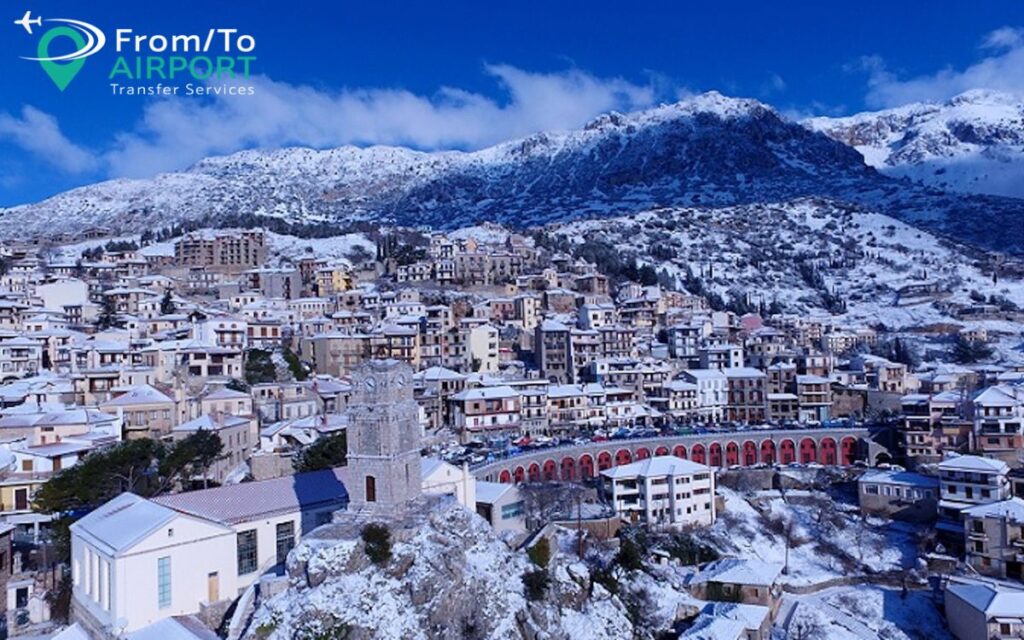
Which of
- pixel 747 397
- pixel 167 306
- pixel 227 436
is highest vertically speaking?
pixel 167 306

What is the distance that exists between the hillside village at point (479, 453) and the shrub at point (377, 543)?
0.08 meters

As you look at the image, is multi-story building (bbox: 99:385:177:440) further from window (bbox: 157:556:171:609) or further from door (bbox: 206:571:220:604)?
window (bbox: 157:556:171:609)

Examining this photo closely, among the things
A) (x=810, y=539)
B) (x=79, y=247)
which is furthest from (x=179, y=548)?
(x=79, y=247)

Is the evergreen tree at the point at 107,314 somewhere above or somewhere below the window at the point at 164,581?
above

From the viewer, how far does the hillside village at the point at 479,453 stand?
2847 cm

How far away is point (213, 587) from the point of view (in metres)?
28.5

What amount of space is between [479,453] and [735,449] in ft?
68.4

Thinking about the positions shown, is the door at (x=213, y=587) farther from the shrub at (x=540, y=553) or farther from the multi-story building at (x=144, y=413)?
the multi-story building at (x=144, y=413)

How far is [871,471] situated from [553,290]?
154 feet

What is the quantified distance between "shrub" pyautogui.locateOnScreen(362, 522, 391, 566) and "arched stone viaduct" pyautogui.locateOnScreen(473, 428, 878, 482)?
3104 centimetres

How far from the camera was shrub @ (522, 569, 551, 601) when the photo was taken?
30844 mm

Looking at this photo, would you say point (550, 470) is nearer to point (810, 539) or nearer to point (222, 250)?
point (810, 539)

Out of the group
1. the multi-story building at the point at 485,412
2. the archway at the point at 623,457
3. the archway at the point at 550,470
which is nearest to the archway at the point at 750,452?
the archway at the point at 623,457

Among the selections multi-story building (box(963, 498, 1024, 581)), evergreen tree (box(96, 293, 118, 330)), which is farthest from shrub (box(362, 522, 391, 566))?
evergreen tree (box(96, 293, 118, 330))
